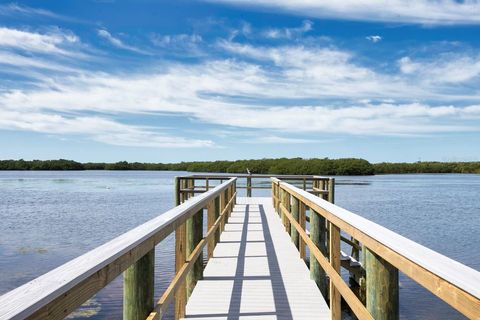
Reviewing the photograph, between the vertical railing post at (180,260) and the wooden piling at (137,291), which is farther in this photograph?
the vertical railing post at (180,260)

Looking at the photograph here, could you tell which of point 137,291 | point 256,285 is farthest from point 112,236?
point 137,291

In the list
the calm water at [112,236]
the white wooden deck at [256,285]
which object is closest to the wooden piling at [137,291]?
the white wooden deck at [256,285]

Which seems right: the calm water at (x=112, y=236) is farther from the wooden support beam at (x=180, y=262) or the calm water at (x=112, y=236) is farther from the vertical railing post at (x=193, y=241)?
the wooden support beam at (x=180, y=262)

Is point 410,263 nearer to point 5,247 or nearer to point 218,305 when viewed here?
point 218,305

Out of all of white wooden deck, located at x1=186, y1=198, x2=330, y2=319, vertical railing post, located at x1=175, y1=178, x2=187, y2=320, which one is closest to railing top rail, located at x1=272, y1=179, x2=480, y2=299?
vertical railing post, located at x1=175, y1=178, x2=187, y2=320

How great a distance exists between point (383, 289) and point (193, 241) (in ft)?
9.04

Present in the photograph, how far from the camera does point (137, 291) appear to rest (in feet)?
8.82

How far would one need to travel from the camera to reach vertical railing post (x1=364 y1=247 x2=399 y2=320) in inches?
101

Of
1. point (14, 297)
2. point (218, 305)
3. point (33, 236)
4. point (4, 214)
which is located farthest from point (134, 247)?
point (4, 214)

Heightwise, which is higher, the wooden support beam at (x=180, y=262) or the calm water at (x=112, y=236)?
the wooden support beam at (x=180, y=262)

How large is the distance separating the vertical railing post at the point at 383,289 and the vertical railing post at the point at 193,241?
2.38 metres

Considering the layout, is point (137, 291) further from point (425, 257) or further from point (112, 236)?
point (112, 236)

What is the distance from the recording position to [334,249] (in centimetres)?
385

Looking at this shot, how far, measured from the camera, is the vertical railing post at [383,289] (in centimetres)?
256
